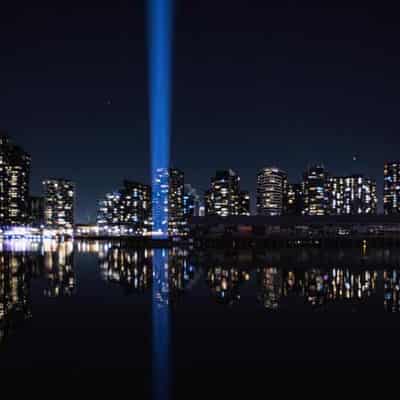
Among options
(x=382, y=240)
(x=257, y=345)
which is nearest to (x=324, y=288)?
(x=257, y=345)

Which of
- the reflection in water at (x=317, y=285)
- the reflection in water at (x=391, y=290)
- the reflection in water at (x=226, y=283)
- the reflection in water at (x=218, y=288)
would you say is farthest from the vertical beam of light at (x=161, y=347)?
the reflection in water at (x=391, y=290)

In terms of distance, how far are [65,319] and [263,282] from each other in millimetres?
12050

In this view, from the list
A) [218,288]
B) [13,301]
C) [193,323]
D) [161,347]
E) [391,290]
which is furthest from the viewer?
[218,288]

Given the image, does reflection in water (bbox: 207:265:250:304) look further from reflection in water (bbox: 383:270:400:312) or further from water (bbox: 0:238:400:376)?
reflection in water (bbox: 383:270:400:312)

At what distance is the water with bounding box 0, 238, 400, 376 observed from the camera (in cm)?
993

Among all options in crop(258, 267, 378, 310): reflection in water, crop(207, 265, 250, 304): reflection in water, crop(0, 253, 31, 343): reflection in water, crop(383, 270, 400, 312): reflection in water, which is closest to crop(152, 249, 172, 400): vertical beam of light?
crop(207, 265, 250, 304): reflection in water

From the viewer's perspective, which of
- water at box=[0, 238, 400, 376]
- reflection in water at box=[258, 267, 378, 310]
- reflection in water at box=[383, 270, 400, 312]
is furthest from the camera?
reflection in water at box=[258, 267, 378, 310]

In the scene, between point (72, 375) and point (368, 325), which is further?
point (368, 325)

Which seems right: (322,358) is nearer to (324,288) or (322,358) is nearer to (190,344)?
(190,344)

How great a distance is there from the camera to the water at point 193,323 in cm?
993

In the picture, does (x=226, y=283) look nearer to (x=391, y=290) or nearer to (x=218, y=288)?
(x=218, y=288)

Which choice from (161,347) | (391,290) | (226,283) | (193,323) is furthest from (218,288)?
(161,347)

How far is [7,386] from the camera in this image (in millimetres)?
8164

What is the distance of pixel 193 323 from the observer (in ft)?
43.8
